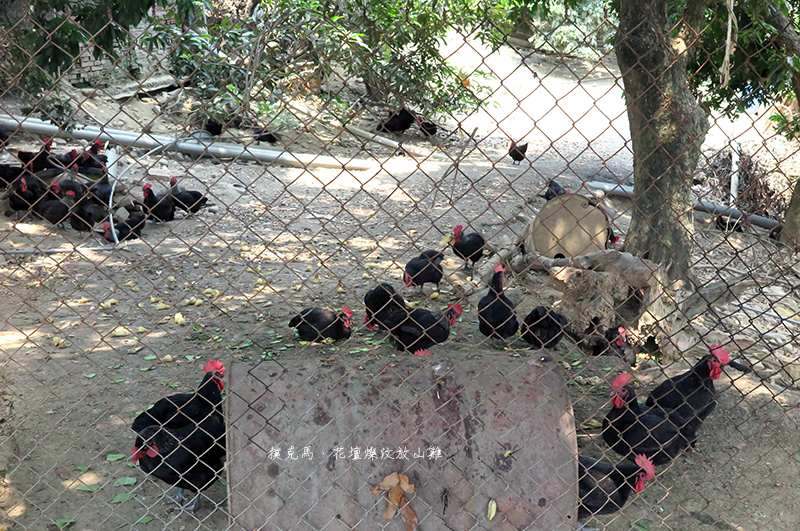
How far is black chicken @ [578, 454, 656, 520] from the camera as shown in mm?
2734

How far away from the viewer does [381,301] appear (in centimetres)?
446

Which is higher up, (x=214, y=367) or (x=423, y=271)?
(x=214, y=367)

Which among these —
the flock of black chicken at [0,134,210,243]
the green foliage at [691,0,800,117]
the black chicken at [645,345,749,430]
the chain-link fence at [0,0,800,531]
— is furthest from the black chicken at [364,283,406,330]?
the green foliage at [691,0,800,117]

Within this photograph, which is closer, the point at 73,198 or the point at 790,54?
the point at 790,54

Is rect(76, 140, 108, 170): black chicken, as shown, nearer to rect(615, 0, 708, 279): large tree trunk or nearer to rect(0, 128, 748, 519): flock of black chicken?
rect(0, 128, 748, 519): flock of black chicken

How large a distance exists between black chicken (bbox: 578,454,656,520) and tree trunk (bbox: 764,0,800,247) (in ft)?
5.71

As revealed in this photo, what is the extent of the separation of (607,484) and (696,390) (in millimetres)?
802

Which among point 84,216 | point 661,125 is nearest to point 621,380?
point 661,125

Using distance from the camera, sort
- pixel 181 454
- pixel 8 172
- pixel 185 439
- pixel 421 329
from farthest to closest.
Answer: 1. pixel 8 172
2. pixel 421 329
3. pixel 181 454
4. pixel 185 439

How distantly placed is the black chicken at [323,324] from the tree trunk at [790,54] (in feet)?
9.27

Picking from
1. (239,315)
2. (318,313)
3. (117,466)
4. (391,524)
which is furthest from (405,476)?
(239,315)

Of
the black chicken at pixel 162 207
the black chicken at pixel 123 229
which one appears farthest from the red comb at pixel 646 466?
the black chicken at pixel 162 207

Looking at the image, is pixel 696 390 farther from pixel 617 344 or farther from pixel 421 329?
pixel 421 329

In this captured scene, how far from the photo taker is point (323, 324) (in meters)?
4.21
